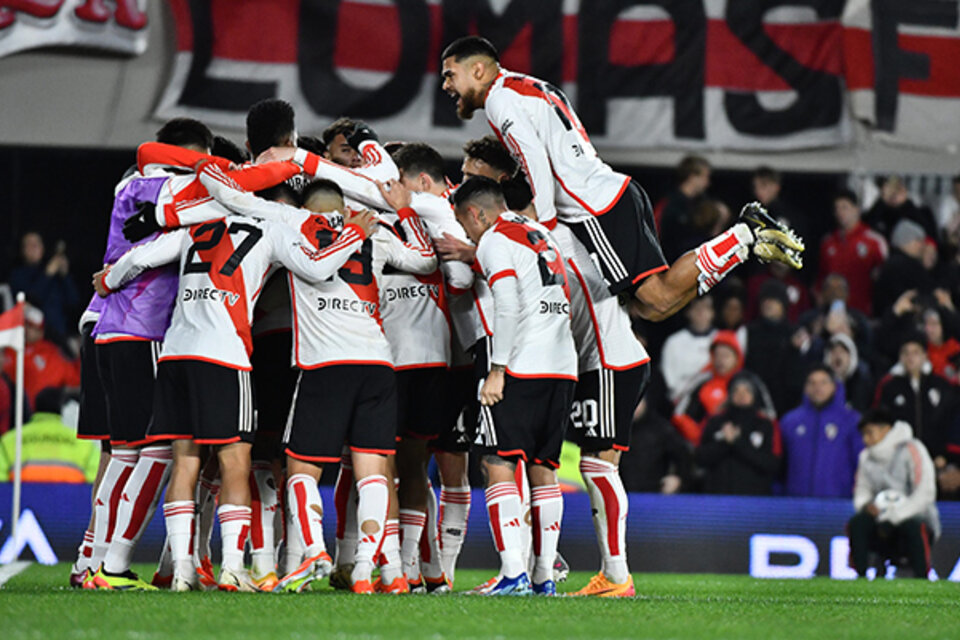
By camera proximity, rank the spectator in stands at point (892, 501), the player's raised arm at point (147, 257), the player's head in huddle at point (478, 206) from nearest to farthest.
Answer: the player's raised arm at point (147, 257) < the player's head in huddle at point (478, 206) < the spectator in stands at point (892, 501)

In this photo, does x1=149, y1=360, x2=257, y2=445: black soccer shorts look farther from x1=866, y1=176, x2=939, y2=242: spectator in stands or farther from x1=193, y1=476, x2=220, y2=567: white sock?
x1=866, y1=176, x2=939, y2=242: spectator in stands

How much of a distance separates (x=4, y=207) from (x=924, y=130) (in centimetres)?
876

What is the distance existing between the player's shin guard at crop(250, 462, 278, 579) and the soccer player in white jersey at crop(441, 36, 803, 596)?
151 cm

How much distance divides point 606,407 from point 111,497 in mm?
2391

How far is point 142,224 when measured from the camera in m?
6.68

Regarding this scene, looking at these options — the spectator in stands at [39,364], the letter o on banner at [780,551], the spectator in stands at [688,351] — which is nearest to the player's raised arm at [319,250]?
the letter o on banner at [780,551]

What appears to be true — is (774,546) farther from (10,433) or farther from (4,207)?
(4,207)

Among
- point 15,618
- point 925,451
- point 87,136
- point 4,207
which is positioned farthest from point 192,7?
point 15,618

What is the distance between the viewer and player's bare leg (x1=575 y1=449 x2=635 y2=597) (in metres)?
6.69

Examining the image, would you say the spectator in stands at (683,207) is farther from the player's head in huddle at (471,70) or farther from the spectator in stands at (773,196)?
the player's head in huddle at (471,70)

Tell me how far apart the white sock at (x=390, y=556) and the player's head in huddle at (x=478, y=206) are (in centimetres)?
143

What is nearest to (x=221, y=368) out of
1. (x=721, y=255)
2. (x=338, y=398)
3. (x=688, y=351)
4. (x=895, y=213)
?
(x=338, y=398)

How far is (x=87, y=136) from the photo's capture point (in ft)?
40.3

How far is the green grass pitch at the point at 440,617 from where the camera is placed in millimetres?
4488
